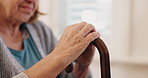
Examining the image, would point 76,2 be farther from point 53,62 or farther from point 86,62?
point 53,62

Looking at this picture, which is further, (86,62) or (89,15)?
(89,15)

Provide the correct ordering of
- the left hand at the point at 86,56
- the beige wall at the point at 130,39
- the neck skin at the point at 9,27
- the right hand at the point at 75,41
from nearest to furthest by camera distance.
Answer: the right hand at the point at 75,41, the left hand at the point at 86,56, the neck skin at the point at 9,27, the beige wall at the point at 130,39

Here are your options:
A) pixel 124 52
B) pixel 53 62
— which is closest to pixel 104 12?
pixel 124 52

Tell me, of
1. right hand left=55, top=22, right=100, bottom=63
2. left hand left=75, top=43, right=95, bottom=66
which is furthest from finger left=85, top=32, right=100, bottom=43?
left hand left=75, top=43, right=95, bottom=66

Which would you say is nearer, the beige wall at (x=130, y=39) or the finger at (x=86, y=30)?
the finger at (x=86, y=30)

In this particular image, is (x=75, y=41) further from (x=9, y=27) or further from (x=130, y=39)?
(x=130, y=39)

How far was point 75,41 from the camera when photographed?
0.79 m

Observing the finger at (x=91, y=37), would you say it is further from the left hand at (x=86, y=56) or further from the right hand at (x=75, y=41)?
the left hand at (x=86, y=56)

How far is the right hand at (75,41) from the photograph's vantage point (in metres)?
0.78

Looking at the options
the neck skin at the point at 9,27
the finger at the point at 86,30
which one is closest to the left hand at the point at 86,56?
the finger at the point at 86,30

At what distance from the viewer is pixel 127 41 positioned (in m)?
1.26

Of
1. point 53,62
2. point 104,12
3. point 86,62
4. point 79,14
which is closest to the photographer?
point 53,62

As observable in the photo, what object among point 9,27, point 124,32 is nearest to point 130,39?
point 124,32

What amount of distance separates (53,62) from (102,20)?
2.52 feet
